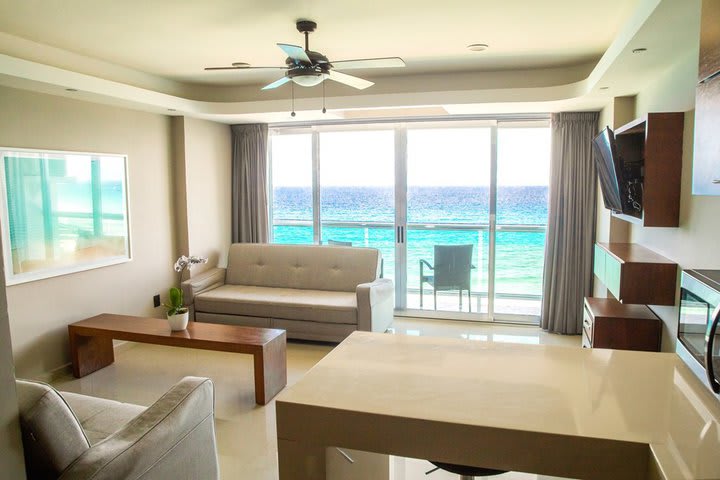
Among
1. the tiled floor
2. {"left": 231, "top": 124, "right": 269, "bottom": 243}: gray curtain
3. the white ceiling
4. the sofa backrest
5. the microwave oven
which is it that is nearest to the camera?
the microwave oven

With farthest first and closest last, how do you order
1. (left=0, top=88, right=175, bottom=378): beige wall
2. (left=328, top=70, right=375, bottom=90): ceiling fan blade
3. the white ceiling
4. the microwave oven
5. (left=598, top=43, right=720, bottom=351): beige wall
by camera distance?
(left=0, top=88, right=175, bottom=378): beige wall < (left=328, top=70, right=375, bottom=90): ceiling fan blade < the white ceiling < (left=598, top=43, right=720, bottom=351): beige wall < the microwave oven

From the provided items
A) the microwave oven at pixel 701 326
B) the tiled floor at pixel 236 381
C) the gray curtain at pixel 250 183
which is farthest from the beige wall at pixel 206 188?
the microwave oven at pixel 701 326

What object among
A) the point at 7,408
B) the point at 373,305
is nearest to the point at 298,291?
the point at 373,305

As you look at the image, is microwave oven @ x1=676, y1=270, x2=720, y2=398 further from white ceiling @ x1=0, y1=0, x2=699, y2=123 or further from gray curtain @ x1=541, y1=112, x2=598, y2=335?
gray curtain @ x1=541, y1=112, x2=598, y2=335

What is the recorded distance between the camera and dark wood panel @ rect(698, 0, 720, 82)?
1431mm

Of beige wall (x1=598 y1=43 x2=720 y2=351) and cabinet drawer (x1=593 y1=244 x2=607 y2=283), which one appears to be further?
cabinet drawer (x1=593 y1=244 x2=607 y2=283)

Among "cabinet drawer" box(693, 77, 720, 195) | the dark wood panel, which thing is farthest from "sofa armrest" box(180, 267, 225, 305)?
the dark wood panel

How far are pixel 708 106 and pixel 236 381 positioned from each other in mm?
3503

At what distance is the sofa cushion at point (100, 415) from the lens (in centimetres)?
228

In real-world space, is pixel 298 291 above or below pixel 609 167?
below

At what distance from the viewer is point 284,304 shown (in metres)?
4.63

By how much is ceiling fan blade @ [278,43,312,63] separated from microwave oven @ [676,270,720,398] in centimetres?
221

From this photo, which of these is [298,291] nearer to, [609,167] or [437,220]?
[437,220]

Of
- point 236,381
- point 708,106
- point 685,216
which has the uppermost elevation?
point 708,106
